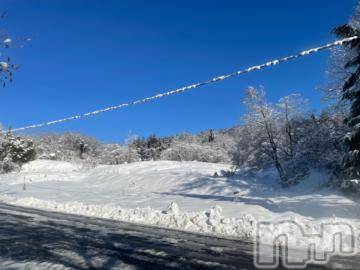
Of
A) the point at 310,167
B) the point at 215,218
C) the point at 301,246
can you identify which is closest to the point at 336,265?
the point at 301,246

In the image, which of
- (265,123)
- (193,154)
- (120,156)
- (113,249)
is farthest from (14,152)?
(113,249)

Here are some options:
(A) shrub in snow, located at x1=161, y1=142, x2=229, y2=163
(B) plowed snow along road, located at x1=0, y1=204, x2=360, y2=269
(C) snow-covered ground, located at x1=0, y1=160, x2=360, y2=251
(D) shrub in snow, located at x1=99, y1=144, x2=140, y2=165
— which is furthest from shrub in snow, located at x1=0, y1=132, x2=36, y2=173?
(B) plowed snow along road, located at x1=0, y1=204, x2=360, y2=269

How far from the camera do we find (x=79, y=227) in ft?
52.0

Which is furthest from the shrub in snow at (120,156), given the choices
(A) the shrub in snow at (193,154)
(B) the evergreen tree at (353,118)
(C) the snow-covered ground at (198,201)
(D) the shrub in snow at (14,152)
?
(B) the evergreen tree at (353,118)

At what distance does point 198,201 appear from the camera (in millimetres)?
Answer: 24516

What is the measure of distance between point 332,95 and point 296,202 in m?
6.47

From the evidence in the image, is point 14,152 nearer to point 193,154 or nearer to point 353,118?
point 193,154

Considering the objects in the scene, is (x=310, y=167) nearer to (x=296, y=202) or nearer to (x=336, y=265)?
(x=296, y=202)

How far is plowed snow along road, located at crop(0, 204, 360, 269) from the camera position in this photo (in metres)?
9.41

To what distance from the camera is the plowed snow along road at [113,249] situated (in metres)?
9.41

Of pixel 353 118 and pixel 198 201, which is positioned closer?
pixel 353 118

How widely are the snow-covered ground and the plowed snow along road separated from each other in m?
2.05

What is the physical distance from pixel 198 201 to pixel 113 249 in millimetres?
13552

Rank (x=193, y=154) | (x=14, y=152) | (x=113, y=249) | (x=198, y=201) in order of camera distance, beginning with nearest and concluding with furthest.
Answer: (x=113, y=249) < (x=198, y=201) < (x=14, y=152) < (x=193, y=154)
